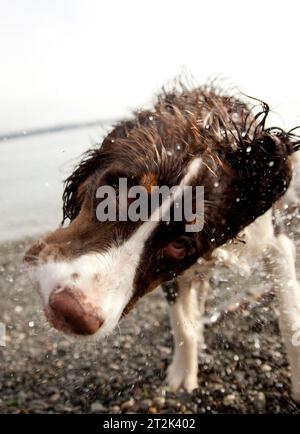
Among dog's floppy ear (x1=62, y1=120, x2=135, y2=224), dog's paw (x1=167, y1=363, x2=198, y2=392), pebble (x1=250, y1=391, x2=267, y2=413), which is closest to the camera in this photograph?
dog's floppy ear (x1=62, y1=120, x2=135, y2=224)

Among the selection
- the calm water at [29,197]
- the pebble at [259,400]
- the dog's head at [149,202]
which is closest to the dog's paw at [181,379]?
the pebble at [259,400]

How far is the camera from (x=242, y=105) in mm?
4375

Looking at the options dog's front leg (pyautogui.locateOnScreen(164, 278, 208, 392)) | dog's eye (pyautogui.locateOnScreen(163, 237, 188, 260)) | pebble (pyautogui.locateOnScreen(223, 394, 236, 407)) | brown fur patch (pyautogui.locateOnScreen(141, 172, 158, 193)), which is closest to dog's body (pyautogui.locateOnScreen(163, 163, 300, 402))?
dog's front leg (pyautogui.locateOnScreen(164, 278, 208, 392))

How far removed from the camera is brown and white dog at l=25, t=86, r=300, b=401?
9.25ft

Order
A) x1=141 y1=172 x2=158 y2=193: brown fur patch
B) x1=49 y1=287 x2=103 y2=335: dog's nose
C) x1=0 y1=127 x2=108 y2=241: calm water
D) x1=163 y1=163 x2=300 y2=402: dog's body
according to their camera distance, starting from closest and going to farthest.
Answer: x1=49 y1=287 x2=103 y2=335: dog's nose < x1=141 y1=172 x2=158 y2=193: brown fur patch < x1=163 y1=163 x2=300 y2=402: dog's body < x1=0 y1=127 x2=108 y2=241: calm water

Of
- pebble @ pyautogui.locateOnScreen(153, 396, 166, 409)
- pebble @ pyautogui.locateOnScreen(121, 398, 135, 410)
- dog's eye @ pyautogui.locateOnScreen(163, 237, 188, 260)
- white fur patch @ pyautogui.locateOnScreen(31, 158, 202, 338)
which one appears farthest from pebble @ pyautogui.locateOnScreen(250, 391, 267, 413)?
white fur patch @ pyautogui.locateOnScreen(31, 158, 202, 338)

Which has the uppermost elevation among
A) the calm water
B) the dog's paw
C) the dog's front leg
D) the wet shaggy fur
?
the calm water

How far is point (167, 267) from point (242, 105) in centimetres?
163

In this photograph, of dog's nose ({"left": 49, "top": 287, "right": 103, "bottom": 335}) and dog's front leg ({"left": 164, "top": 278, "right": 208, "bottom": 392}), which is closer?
dog's nose ({"left": 49, "top": 287, "right": 103, "bottom": 335})

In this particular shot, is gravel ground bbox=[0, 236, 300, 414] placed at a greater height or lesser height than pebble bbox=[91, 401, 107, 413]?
greater

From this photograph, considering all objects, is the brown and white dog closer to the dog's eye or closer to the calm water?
the dog's eye

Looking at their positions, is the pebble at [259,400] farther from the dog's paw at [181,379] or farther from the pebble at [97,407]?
the pebble at [97,407]

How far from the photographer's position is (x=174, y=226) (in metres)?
3.21

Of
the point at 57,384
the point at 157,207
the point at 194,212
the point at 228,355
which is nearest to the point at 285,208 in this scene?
the point at 228,355
